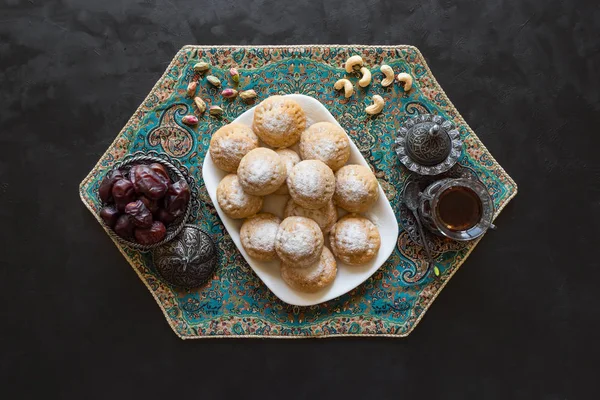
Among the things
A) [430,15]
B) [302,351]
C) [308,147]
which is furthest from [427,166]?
[302,351]

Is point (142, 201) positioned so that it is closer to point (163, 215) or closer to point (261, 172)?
point (163, 215)

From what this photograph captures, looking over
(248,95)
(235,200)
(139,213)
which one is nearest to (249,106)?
(248,95)

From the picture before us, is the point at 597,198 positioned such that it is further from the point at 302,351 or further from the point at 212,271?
the point at 212,271

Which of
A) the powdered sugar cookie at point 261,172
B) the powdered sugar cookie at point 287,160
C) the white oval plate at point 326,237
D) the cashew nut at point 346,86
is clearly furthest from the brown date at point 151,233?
the cashew nut at point 346,86

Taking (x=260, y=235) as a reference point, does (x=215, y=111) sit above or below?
above

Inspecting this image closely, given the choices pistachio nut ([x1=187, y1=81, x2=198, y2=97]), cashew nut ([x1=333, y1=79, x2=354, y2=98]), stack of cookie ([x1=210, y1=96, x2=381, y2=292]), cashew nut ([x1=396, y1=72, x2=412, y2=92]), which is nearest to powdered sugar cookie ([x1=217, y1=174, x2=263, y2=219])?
stack of cookie ([x1=210, y1=96, x2=381, y2=292])

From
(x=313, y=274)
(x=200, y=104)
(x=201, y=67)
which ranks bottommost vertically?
(x=313, y=274)

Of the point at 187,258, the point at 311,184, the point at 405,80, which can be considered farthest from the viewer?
the point at 405,80

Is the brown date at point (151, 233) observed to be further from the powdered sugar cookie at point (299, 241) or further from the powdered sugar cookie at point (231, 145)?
the powdered sugar cookie at point (299, 241)
